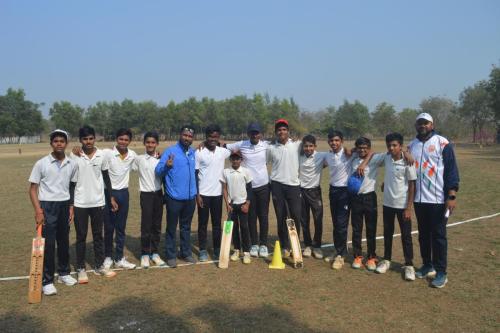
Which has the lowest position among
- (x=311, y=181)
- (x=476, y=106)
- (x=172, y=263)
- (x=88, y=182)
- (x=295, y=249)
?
(x=172, y=263)

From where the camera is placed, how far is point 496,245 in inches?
284

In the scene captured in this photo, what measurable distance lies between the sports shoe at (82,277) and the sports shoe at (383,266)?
165 inches

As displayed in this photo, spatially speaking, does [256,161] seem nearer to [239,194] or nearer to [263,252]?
[239,194]

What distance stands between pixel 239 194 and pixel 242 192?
0.06 meters

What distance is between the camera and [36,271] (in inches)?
197

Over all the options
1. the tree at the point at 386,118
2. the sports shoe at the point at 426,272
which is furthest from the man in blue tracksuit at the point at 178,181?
the tree at the point at 386,118

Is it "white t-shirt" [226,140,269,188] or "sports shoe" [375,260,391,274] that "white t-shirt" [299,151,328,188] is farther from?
"sports shoe" [375,260,391,274]

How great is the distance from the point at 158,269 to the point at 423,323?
12.4ft

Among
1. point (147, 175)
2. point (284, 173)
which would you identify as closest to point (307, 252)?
point (284, 173)

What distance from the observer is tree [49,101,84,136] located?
84.6 metres

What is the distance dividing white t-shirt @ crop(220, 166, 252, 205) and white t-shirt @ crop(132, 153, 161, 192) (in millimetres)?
1053

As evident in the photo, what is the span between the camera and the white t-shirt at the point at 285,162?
253 inches

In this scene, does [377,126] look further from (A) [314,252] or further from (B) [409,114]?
(A) [314,252]

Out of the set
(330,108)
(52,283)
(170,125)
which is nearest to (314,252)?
(52,283)
